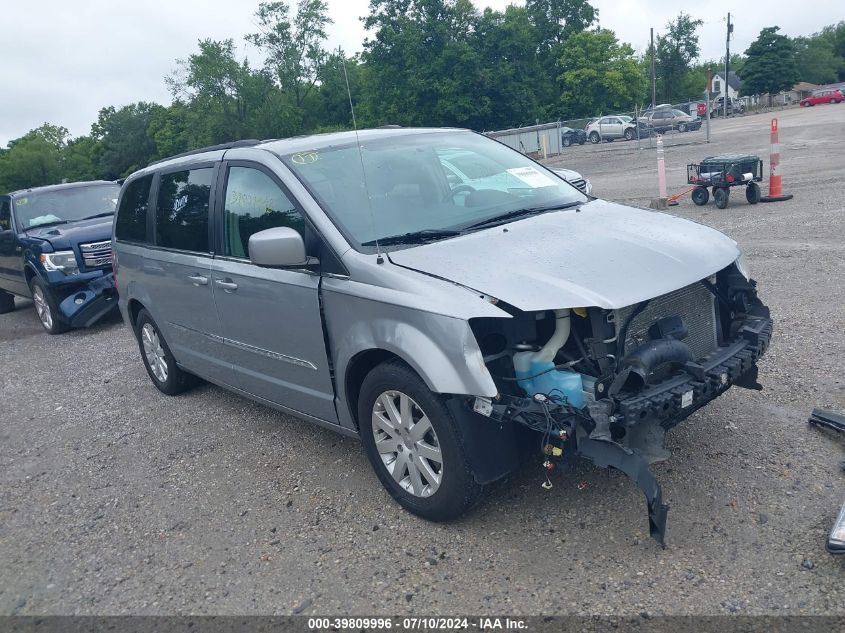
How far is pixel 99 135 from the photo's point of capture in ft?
301

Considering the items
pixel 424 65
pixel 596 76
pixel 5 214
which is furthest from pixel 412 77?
pixel 5 214

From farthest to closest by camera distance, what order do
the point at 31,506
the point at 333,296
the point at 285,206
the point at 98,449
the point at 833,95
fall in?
the point at 833,95
the point at 98,449
the point at 31,506
the point at 285,206
the point at 333,296

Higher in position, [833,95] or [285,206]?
[285,206]

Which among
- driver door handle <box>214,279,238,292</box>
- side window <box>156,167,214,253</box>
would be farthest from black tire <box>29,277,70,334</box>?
driver door handle <box>214,279,238,292</box>

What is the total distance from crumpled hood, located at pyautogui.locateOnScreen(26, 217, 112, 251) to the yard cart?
937 centimetres

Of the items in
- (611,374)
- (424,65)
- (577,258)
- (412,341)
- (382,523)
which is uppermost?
(424,65)

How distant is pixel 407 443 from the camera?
3750mm

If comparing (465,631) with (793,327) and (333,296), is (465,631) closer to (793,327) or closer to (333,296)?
(333,296)

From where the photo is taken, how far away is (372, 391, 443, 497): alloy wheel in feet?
11.9

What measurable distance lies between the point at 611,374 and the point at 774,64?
282 feet

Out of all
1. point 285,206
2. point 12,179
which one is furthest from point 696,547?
point 12,179

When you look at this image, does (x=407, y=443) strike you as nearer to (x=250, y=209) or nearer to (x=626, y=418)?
(x=626, y=418)

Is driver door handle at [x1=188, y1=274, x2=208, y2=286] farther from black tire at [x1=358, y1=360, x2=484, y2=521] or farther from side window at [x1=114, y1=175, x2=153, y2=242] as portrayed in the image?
black tire at [x1=358, y1=360, x2=484, y2=521]

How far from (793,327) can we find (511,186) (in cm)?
290
